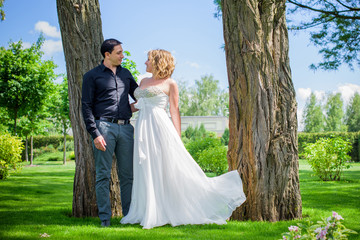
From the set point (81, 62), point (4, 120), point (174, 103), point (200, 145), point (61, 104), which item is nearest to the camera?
point (174, 103)

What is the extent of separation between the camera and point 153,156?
3.78 m

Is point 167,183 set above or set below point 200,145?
below

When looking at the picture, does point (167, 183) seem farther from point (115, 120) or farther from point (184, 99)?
point (184, 99)

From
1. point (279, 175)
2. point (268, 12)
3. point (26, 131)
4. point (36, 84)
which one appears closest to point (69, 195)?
point (279, 175)

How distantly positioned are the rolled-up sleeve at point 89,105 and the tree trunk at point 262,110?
1600 mm

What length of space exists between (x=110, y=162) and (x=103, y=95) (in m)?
0.76

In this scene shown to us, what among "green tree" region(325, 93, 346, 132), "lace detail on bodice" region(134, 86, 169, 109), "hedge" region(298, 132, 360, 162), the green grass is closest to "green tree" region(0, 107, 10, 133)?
the green grass

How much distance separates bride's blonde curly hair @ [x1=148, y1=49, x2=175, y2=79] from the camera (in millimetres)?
3750

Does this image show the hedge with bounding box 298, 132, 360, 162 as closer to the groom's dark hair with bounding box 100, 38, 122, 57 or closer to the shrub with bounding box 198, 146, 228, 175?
the shrub with bounding box 198, 146, 228, 175

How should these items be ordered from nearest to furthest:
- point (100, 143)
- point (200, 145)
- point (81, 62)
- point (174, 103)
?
point (100, 143)
point (174, 103)
point (81, 62)
point (200, 145)

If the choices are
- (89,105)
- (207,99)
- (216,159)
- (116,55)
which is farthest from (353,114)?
(89,105)

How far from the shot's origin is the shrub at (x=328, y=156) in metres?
10.0

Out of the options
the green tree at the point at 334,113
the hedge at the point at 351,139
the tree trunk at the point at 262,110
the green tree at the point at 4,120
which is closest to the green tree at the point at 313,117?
the green tree at the point at 334,113

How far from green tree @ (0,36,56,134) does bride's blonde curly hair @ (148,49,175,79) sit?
514 inches
